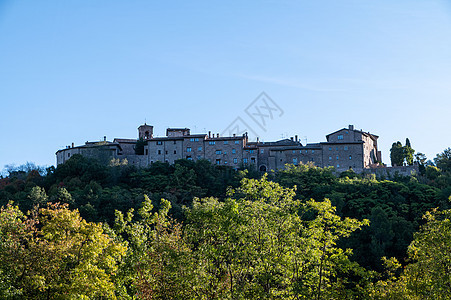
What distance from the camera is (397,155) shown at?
262 feet

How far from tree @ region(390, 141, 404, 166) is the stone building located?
321cm

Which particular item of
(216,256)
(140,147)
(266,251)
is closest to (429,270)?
(266,251)

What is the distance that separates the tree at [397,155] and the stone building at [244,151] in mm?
3205

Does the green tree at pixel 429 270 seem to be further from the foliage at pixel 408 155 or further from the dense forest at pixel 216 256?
Answer: the foliage at pixel 408 155

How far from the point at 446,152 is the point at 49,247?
66.7 metres

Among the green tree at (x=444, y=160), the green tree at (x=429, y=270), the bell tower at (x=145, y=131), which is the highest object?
the bell tower at (x=145, y=131)

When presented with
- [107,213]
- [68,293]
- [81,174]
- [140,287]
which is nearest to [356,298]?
[140,287]

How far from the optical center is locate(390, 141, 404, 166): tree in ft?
262

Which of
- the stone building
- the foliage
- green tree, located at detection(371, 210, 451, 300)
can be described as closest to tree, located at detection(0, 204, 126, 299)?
green tree, located at detection(371, 210, 451, 300)

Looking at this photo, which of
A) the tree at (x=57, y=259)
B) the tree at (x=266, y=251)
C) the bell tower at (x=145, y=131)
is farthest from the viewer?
the bell tower at (x=145, y=131)

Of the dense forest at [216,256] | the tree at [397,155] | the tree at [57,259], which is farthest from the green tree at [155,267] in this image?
the tree at [397,155]

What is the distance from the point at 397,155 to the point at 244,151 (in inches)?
898

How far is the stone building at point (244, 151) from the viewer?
7850 centimetres

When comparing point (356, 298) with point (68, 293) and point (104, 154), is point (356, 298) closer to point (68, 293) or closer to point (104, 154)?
point (68, 293)
